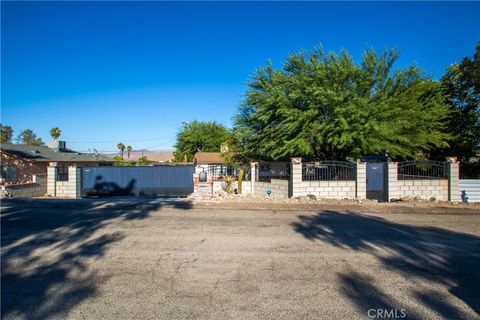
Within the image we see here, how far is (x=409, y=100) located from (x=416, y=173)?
459 cm

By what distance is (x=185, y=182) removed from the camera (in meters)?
20.4

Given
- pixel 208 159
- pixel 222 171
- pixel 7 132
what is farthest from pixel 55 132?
pixel 222 171

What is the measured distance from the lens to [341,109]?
1494cm

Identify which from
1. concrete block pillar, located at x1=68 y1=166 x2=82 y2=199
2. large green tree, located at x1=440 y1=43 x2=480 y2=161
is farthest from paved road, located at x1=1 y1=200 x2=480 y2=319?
large green tree, located at x1=440 y1=43 x2=480 y2=161

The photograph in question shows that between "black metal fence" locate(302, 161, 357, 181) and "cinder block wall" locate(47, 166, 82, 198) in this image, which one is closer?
"black metal fence" locate(302, 161, 357, 181)

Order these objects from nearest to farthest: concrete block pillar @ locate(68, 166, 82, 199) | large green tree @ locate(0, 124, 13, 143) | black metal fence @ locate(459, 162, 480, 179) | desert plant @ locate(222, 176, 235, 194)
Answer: desert plant @ locate(222, 176, 235, 194) → concrete block pillar @ locate(68, 166, 82, 199) → black metal fence @ locate(459, 162, 480, 179) → large green tree @ locate(0, 124, 13, 143)

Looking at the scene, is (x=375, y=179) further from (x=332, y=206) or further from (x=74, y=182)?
(x=74, y=182)

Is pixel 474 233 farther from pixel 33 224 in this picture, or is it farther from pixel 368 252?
pixel 33 224

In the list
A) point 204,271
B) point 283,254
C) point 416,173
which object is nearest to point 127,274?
point 204,271

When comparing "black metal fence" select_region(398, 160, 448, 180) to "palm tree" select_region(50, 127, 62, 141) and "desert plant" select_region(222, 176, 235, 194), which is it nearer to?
"desert plant" select_region(222, 176, 235, 194)

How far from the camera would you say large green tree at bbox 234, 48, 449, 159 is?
50.3 feet

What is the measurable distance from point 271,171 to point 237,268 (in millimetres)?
12474

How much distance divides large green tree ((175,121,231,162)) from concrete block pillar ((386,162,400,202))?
34.4 meters

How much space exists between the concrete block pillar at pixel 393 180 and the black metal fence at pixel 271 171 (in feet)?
16.2
